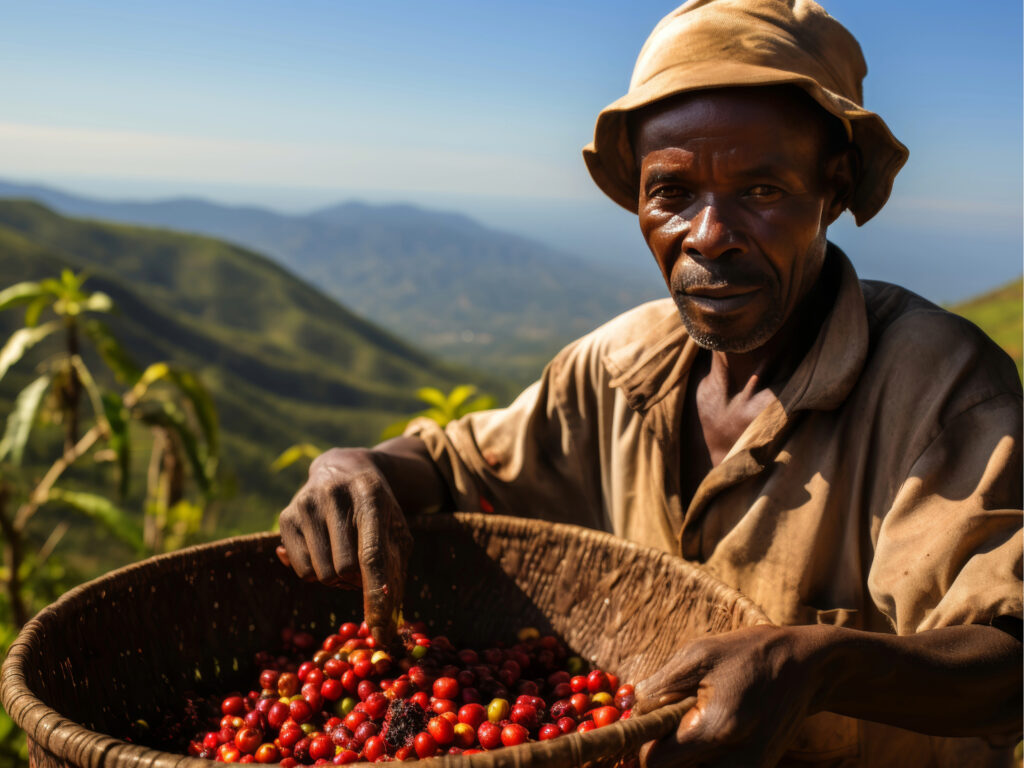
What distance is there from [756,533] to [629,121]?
1124mm

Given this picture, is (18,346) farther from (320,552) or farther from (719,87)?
(719,87)

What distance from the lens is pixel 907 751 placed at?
209cm

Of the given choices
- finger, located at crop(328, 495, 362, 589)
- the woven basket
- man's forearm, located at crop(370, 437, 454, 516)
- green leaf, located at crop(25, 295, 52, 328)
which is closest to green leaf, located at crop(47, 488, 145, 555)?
green leaf, located at crop(25, 295, 52, 328)

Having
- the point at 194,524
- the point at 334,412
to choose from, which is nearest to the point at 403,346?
the point at 334,412

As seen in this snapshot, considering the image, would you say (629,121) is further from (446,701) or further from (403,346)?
(403,346)

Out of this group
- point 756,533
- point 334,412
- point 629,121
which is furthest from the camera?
point 334,412

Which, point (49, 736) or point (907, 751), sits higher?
point (49, 736)

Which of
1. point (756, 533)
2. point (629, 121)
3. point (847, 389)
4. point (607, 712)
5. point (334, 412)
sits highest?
point (629, 121)

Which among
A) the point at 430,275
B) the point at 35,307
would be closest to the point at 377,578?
the point at 35,307

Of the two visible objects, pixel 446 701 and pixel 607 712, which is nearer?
pixel 607 712

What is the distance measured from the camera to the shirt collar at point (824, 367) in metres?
2.05

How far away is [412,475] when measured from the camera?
2.69 meters

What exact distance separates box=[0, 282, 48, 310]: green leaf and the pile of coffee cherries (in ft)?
8.53

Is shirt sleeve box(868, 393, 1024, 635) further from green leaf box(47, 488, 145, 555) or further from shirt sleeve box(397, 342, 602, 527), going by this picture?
green leaf box(47, 488, 145, 555)
